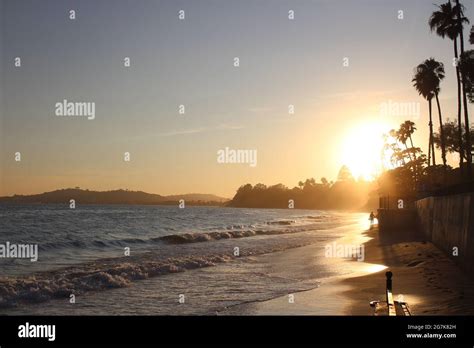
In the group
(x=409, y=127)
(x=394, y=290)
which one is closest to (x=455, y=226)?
(x=394, y=290)

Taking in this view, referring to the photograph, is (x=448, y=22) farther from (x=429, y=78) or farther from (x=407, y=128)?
(x=407, y=128)

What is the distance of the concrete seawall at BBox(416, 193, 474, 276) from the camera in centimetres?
1759

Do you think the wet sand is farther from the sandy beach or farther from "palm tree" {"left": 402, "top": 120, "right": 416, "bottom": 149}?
"palm tree" {"left": 402, "top": 120, "right": 416, "bottom": 149}

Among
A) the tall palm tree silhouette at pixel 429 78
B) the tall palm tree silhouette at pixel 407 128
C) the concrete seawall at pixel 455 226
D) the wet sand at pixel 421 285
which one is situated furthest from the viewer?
the tall palm tree silhouette at pixel 407 128

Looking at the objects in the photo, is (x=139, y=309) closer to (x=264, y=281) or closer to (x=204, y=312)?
(x=204, y=312)

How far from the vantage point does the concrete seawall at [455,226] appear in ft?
57.7

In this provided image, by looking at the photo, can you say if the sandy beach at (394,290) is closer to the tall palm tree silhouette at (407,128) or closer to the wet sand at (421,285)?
the wet sand at (421,285)

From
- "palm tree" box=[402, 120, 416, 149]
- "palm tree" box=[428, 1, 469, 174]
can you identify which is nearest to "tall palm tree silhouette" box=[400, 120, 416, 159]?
"palm tree" box=[402, 120, 416, 149]

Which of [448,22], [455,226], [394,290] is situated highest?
[448,22]

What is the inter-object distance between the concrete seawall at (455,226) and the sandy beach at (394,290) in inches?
20.1

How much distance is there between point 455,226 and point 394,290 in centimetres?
482

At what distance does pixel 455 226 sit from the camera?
20828mm

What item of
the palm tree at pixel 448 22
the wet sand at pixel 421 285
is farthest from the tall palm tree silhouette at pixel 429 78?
the wet sand at pixel 421 285
